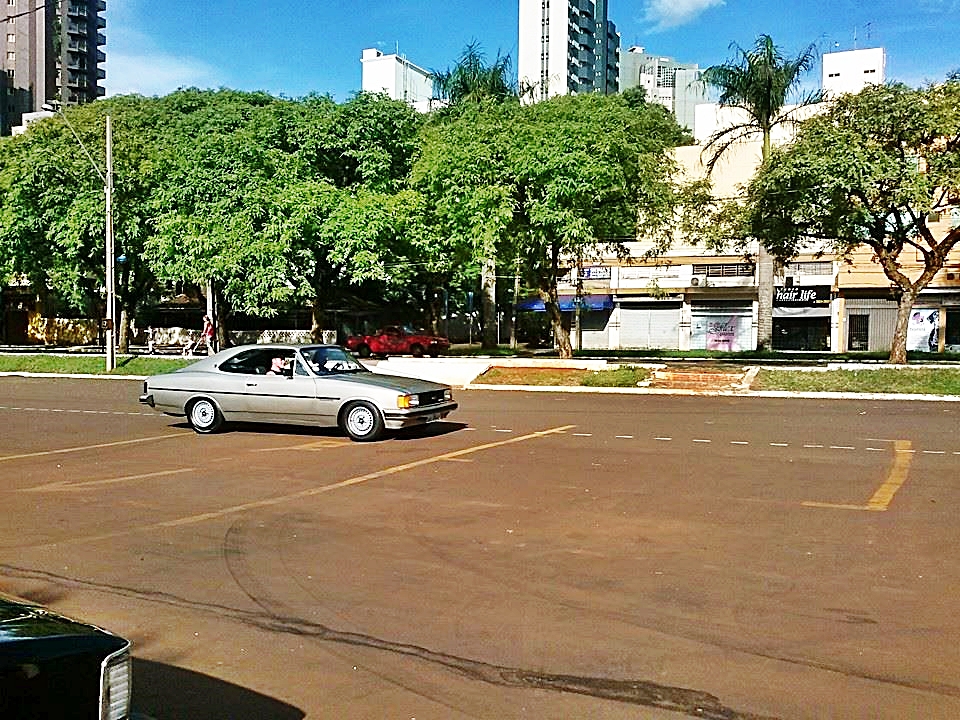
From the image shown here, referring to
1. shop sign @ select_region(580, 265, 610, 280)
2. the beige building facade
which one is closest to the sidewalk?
the beige building facade

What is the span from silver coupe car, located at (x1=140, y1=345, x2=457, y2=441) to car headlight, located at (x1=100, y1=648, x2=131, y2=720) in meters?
11.1

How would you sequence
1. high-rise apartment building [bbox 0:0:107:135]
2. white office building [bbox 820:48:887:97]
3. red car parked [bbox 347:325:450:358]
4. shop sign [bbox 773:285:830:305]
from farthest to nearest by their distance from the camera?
1. high-rise apartment building [bbox 0:0:107:135]
2. white office building [bbox 820:48:887:97]
3. shop sign [bbox 773:285:830:305]
4. red car parked [bbox 347:325:450:358]

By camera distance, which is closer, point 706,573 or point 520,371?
point 706,573

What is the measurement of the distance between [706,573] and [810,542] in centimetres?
141

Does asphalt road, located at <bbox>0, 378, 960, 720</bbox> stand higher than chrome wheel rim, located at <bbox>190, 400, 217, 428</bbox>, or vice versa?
chrome wheel rim, located at <bbox>190, 400, 217, 428</bbox>

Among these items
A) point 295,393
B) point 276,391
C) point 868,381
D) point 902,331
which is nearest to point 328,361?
point 295,393

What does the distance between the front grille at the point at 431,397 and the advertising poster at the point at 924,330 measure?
37892mm

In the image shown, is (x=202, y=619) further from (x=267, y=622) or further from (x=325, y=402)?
(x=325, y=402)

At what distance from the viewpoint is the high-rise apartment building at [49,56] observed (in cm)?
9768

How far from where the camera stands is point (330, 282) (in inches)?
1468

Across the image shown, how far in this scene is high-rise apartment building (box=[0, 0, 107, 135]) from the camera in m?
97.7

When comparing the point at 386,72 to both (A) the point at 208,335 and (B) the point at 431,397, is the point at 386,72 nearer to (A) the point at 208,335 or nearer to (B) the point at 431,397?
(A) the point at 208,335

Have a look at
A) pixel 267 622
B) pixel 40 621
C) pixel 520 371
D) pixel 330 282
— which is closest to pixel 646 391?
pixel 520 371

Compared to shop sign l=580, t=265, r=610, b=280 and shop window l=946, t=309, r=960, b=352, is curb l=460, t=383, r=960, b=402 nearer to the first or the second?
shop window l=946, t=309, r=960, b=352
